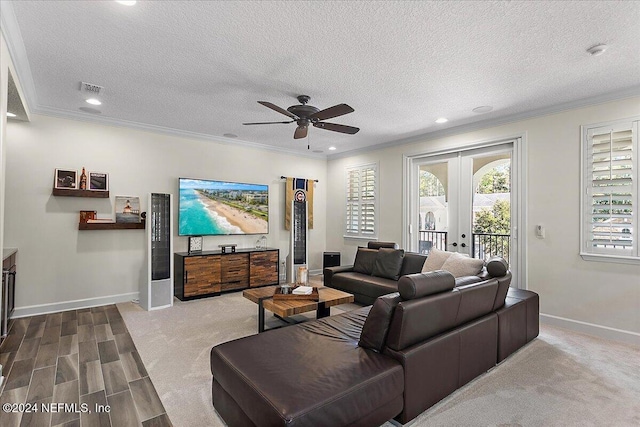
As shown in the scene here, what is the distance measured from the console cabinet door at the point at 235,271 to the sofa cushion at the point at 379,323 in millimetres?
3708

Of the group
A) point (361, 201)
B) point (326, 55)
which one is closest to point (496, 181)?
point (361, 201)

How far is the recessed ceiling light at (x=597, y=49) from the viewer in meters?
2.57

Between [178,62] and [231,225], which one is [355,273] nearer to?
[231,225]

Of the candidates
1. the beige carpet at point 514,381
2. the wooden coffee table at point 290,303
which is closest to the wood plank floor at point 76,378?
the beige carpet at point 514,381

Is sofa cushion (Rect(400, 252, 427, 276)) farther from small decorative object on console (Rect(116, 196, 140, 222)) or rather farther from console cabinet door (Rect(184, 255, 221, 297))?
small decorative object on console (Rect(116, 196, 140, 222))

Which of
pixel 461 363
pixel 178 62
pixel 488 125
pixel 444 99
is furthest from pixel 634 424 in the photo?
pixel 178 62

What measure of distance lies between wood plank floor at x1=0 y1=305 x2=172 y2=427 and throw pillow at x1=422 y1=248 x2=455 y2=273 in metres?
3.25

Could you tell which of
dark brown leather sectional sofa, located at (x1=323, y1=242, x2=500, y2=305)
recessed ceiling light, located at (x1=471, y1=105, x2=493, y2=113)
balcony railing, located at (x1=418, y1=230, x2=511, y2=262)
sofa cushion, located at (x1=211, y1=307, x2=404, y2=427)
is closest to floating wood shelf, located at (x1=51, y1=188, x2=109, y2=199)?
dark brown leather sectional sofa, located at (x1=323, y1=242, x2=500, y2=305)

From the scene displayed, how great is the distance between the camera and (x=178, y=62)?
2930 millimetres

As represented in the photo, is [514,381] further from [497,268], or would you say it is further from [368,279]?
[368,279]

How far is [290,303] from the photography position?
3.29 m

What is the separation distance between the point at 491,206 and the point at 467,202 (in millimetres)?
348

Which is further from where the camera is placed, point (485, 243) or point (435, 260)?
point (485, 243)

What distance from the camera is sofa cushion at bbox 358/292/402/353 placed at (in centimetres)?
204
